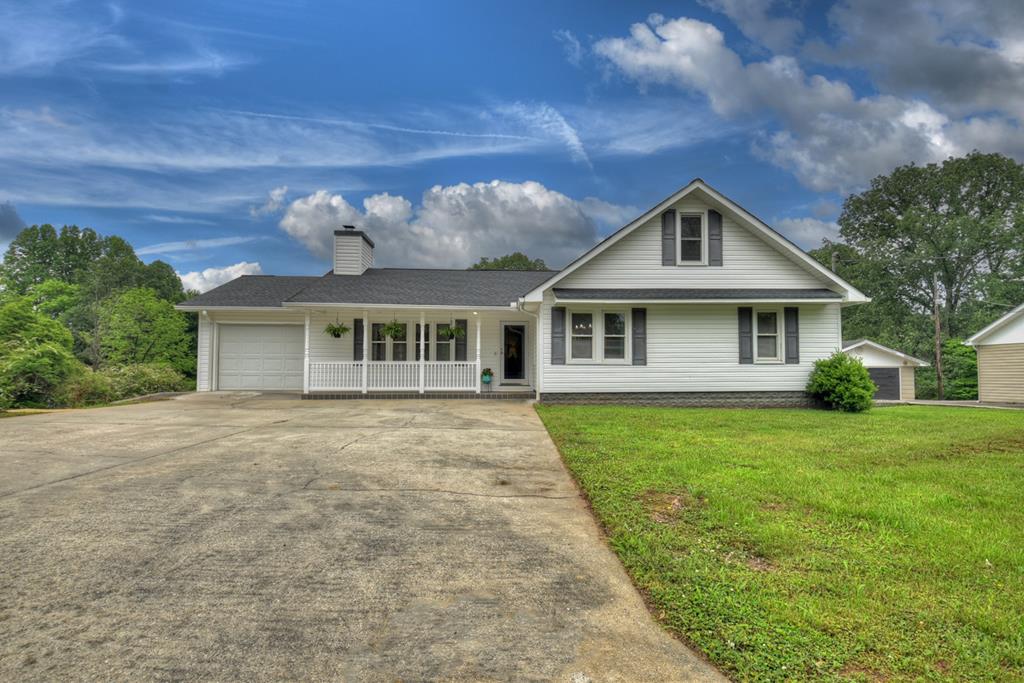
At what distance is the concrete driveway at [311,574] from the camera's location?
83.4 inches

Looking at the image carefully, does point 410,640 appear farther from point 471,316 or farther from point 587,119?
point 587,119

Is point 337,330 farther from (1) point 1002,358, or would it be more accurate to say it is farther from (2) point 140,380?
(1) point 1002,358

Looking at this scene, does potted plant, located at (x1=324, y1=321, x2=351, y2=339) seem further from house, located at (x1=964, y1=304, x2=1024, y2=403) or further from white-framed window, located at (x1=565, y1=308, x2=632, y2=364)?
house, located at (x1=964, y1=304, x2=1024, y2=403)

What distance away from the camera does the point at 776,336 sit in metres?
13.4

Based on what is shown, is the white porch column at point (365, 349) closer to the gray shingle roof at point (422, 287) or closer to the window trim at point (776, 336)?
the gray shingle roof at point (422, 287)

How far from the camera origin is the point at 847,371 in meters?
12.5

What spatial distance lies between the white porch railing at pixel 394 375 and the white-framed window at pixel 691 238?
688 centimetres

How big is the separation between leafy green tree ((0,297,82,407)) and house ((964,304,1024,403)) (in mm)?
34748

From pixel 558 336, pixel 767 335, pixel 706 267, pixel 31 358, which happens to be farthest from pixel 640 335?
pixel 31 358

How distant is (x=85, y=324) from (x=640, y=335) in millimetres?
37043

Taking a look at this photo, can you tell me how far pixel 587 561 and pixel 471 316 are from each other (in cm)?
1327

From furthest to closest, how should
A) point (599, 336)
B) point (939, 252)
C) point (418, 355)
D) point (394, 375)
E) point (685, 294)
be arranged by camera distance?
point (939, 252) → point (418, 355) → point (394, 375) → point (599, 336) → point (685, 294)

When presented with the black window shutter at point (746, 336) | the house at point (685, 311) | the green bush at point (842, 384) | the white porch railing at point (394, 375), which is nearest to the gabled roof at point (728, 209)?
the house at point (685, 311)

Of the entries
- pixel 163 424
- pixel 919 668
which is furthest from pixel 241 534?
pixel 163 424
